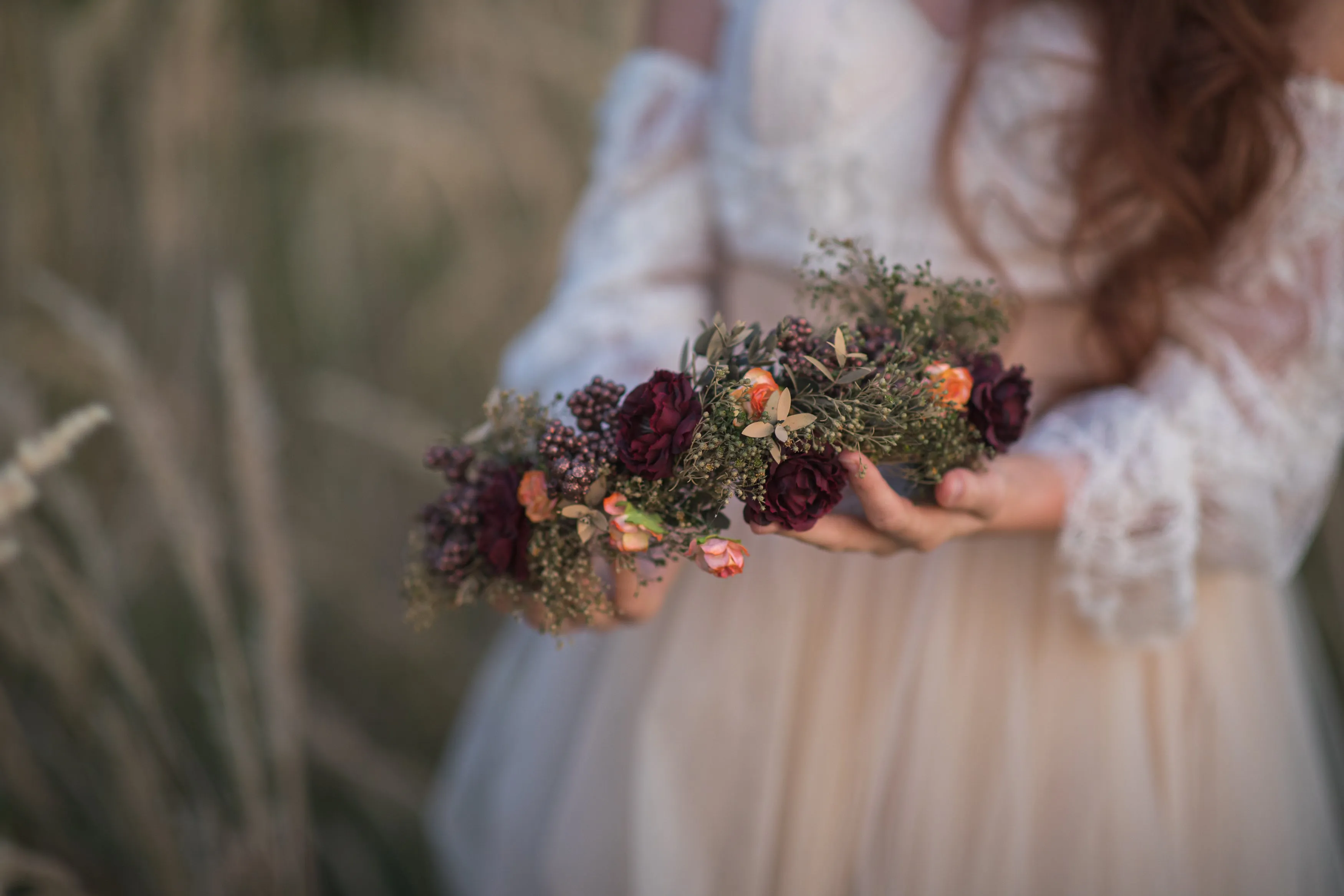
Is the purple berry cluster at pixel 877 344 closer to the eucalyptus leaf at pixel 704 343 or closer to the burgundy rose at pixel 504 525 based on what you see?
the eucalyptus leaf at pixel 704 343

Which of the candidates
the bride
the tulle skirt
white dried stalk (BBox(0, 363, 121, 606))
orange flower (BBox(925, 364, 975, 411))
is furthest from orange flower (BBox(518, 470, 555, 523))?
white dried stalk (BBox(0, 363, 121, 606))

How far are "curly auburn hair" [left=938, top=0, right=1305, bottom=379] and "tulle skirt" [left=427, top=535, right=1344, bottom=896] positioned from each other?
0.25 meters

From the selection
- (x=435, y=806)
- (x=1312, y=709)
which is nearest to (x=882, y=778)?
(x=1312, y=709)

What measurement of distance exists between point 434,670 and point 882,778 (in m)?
0.87

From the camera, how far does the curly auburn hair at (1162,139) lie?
62cm

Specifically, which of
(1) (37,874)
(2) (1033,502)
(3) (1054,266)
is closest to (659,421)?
(2) (1033,502)

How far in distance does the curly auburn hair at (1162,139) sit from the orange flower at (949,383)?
0.28 meters

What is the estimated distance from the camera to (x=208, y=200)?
1.25m

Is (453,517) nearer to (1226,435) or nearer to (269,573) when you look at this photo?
(269,573)

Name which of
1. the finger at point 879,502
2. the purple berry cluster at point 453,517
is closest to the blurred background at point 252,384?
the purple berry cluster at point 453,517

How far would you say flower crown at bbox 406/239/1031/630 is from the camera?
1.33 ft

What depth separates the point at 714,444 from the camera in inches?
15.9

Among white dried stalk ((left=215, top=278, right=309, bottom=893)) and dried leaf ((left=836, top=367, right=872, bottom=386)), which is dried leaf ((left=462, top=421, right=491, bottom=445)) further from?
white dried stalk ((left=215, top=278, right=309, bottom=893))

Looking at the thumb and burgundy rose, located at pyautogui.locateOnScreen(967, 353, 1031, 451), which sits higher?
burgundy rose, located at pyautogui.locateOnScreen(967, 353, 1031, 451)
